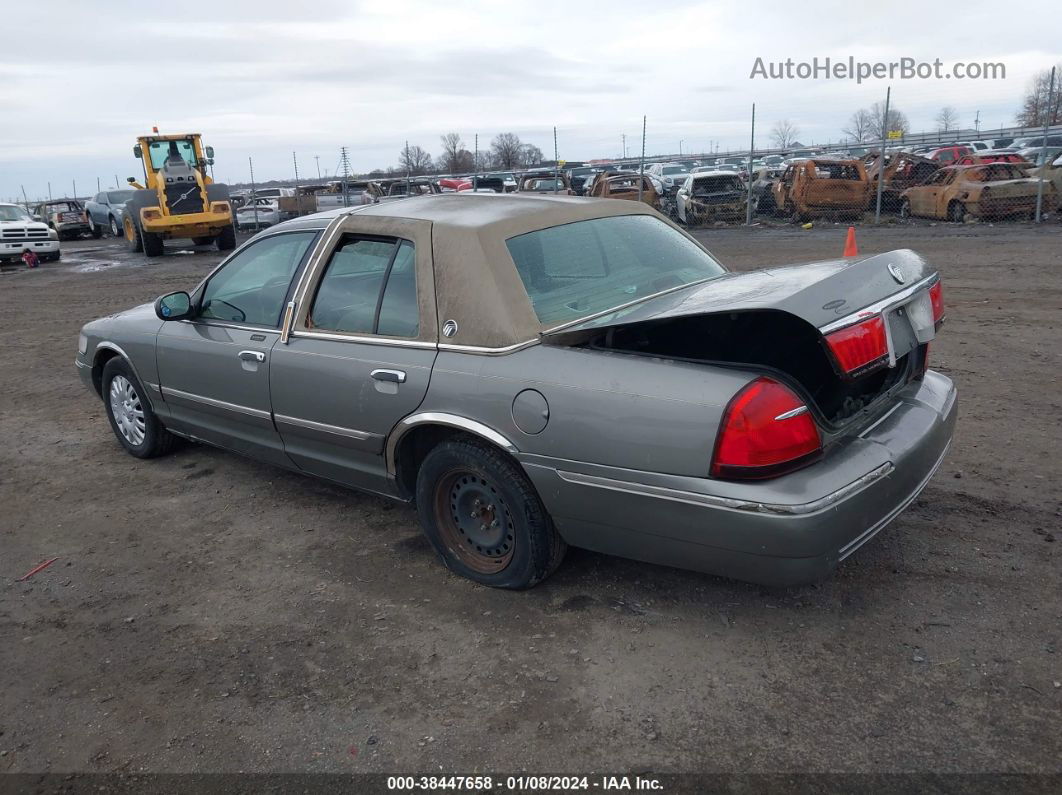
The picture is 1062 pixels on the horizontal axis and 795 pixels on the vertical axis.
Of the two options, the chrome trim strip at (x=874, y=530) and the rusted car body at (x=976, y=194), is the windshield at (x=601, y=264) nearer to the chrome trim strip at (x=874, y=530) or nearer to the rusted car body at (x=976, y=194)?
the chrome trim strip at (x=874, y=530)

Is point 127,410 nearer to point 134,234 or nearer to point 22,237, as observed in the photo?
point 22,237

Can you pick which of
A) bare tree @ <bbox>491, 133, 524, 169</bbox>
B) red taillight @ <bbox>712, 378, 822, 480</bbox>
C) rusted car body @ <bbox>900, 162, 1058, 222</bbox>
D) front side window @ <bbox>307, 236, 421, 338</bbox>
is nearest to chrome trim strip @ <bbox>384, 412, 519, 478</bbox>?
front side window @ <bbox>307, 236, 421, 338</bbox>

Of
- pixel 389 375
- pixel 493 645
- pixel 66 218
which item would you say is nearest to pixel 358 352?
pixel 389 375

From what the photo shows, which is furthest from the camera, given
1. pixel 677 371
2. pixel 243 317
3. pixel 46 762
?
pixel 243 317

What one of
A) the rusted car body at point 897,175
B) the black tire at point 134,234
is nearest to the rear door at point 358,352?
the rusted car body at point 897,175

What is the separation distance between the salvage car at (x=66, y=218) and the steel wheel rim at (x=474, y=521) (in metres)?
33.3

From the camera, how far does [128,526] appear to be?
14.8 feet

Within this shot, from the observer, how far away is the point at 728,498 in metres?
2.81

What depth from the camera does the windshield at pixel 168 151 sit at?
2156 cm

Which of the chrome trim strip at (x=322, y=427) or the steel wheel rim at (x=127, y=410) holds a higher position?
the chrome trim strip at (x=322, y=427)

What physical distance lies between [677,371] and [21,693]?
8.52 feet

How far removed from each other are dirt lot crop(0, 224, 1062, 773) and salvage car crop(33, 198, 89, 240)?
31052 mm

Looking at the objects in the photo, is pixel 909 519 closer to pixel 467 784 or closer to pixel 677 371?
pixel 677 371

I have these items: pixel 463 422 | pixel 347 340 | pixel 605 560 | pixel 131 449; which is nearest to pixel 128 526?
pixel 131 449
